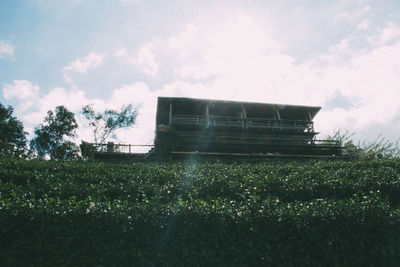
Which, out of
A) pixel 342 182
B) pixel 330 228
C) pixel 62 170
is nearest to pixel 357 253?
pixel 330 228

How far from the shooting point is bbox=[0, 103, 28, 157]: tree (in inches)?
1123

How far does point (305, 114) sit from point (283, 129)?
480 centimetres

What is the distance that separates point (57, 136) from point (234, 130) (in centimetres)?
2877

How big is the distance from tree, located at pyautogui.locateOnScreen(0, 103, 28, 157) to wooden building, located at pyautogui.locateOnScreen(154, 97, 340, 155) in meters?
21.4

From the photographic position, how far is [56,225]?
4.37 m

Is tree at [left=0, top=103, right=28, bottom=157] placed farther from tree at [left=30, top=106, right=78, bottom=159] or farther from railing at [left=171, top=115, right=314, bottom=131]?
railing at [left=171, top=115, right=314, bottom=131]

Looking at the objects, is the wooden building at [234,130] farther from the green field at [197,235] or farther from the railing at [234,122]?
the green field at [197,235]

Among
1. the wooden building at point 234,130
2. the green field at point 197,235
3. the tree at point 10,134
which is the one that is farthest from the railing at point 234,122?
the tree at point 10,134

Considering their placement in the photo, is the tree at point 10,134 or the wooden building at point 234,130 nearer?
the wooden building at point 234,130

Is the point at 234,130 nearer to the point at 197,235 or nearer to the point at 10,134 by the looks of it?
the point at 197,235

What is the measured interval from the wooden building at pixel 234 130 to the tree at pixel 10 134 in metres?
21.4

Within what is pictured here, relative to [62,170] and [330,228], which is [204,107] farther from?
[330,228]

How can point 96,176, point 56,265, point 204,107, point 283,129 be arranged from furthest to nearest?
point 204,107, point 283,129, point 96,176, point 56,265

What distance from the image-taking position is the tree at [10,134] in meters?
28.5
